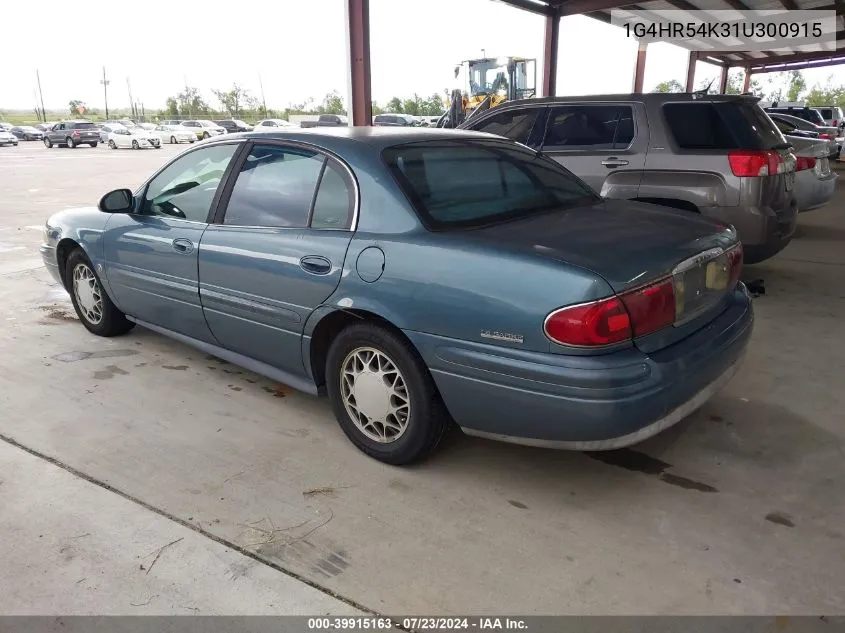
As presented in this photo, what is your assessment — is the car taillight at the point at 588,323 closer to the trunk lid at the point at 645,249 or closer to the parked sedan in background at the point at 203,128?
the trunk lid at the point at 645,249

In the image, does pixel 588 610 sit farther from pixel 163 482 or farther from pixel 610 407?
pixel 163 482

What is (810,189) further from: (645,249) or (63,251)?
(63,251)

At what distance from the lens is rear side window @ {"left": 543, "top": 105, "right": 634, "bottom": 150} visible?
5.71 meters

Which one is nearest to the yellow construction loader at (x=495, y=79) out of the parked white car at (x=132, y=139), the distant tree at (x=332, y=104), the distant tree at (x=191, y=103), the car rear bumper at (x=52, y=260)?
the car rear bumper at (x=52, y=260)

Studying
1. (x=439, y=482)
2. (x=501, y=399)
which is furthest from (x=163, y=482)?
(x=501, y=399)

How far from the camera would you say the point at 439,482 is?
9.48ft

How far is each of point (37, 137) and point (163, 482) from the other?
57780mm

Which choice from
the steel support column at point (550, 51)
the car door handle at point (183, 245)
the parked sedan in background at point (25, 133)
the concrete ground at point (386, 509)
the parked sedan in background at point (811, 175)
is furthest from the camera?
the parked sedan in background at point (25, 133)

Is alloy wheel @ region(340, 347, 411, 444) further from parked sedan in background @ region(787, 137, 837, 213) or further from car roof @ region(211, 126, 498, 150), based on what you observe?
parked sedan in background @ region(787, 137, 837, 213)

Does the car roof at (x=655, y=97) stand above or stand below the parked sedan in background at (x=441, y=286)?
above

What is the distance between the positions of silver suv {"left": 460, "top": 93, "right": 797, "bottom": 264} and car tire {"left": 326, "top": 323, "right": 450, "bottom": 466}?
347 centimetres

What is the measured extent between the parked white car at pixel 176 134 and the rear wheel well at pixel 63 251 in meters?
38.1

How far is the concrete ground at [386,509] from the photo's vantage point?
2221 mm

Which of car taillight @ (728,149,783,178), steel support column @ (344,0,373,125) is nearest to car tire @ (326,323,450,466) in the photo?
car taillight @ (728,149,783,178)
